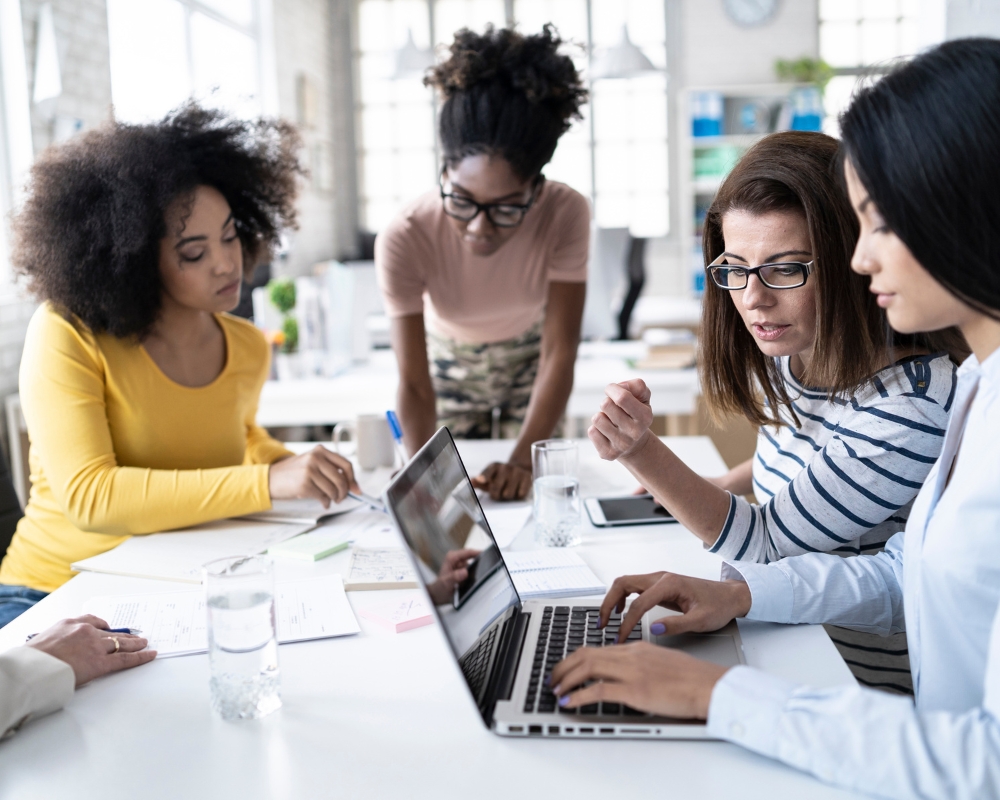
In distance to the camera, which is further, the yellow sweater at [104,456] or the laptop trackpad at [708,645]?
the yellow sweater at [104,456]

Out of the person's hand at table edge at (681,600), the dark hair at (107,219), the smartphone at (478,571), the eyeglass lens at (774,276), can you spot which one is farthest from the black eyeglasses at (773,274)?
the dark hair at (107,219)

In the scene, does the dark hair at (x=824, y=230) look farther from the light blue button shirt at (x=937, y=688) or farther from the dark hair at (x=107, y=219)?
the dark hair at (x=107, y=219)

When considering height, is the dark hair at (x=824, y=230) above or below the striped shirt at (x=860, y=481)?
above

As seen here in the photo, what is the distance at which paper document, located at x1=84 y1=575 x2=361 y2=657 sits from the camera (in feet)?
3.48

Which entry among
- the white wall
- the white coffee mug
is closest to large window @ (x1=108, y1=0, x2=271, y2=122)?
the white coffee mug

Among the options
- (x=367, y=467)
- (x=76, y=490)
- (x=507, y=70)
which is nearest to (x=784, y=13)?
(x=507, y=70)

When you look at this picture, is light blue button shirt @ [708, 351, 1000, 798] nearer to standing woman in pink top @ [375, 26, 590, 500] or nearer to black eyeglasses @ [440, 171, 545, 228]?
standing woman in pink top @ [375, 26, 590, 500]

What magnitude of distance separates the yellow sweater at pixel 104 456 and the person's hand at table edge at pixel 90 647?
469 mm

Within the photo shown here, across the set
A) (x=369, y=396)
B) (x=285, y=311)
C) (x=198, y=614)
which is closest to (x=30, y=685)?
(x=198, y=614)

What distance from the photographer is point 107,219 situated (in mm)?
1641

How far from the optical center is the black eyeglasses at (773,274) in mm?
1172

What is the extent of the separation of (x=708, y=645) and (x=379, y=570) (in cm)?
49

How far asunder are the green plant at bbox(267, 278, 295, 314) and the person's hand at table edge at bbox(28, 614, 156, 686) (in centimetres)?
221

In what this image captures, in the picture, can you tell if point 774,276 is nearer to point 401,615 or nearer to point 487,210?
point 401,615
